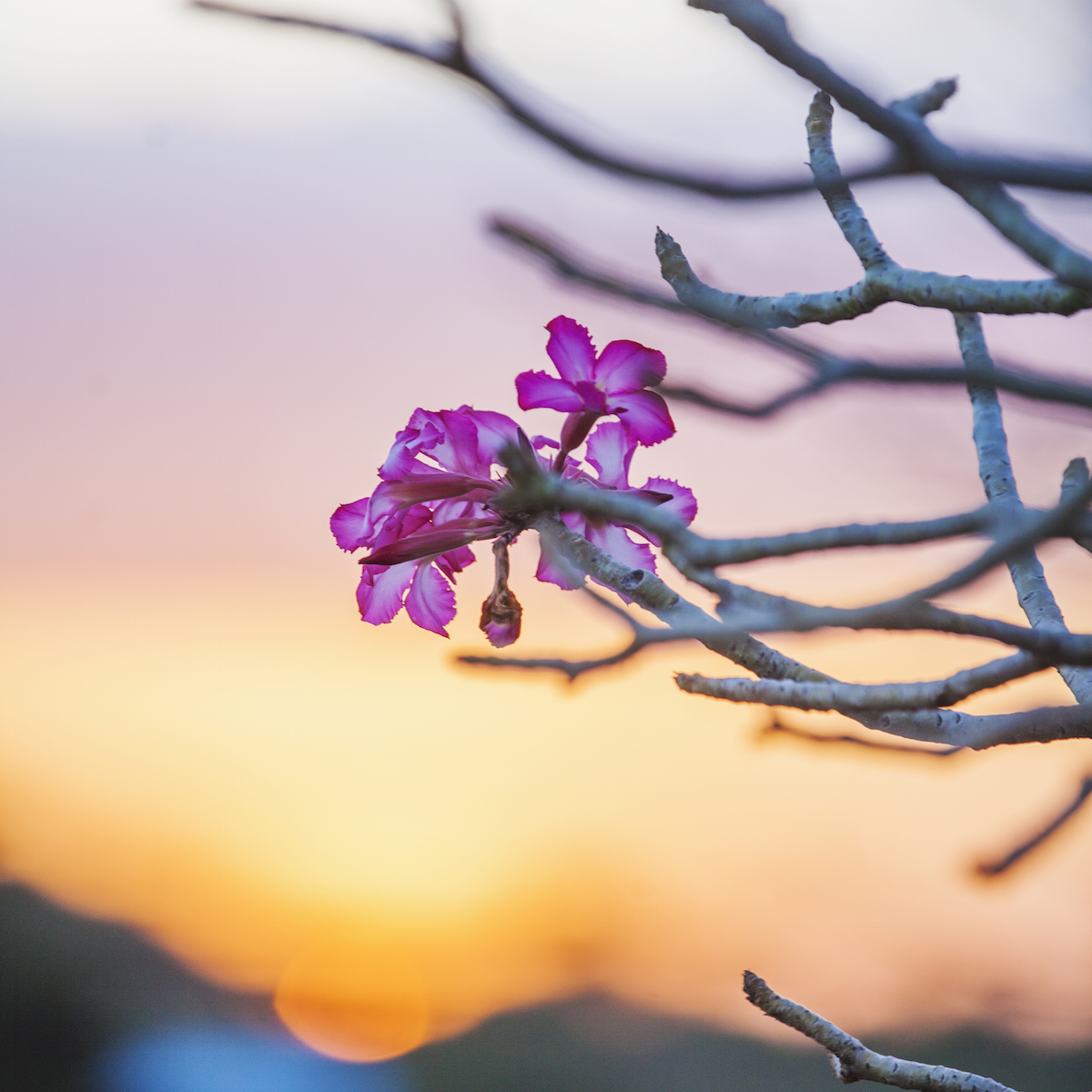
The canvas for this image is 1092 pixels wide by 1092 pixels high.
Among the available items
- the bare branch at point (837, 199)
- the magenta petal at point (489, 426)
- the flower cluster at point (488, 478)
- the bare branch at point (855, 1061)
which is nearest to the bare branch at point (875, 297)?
the bare branch at point (837, 199)

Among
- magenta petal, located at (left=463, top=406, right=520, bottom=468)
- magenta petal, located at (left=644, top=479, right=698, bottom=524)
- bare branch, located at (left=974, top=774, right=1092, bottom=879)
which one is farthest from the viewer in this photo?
magenta petal, located at (left=644, top=479, right=698, bottom=524)

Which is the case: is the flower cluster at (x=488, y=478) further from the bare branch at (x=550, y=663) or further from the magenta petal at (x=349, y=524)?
the bare branch at (x=550, y=663)

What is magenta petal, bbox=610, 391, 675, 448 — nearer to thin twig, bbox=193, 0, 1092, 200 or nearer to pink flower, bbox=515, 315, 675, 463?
pink flower, bbox=515, 315, 675, 463

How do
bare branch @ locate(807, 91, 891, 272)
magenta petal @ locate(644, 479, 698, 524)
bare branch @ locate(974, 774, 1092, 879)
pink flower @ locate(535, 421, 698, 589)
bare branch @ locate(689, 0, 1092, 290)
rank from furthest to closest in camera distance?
magenta petal @ locate(644, 479, 698, 524) → pink flower @ locate(535, 421, 698, 589) → bare branch @ locate(807, 91, 891, 272) → bare branch @ locate(974, 774, 1092, 879) → bare branch @ locate(689, 0, 1092, 290)

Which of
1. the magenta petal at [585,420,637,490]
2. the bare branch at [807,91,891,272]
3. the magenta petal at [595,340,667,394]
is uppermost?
the bare branch at [807,91,891,272]

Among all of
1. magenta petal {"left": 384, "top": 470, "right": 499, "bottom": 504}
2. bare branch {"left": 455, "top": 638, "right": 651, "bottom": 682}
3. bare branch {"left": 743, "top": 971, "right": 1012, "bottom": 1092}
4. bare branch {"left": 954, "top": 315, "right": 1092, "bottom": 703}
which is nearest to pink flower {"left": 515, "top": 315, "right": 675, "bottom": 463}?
magenta petal {"left": 384, "top": 470, "right": 499, "bottom": 504}

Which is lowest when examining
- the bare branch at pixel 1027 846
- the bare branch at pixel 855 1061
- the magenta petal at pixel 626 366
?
the bare branch at pixel 855 1061
